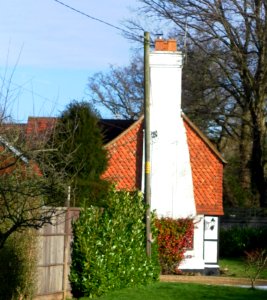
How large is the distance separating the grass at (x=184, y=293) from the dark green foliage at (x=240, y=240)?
18.3 metres

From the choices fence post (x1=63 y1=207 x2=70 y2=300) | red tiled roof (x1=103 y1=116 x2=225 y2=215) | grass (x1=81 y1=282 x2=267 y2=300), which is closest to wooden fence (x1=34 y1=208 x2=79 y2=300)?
fence post (x1=63 y1=207 x2=70 y2=300)

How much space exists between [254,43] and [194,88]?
4.46 meters

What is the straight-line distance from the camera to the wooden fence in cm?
1888

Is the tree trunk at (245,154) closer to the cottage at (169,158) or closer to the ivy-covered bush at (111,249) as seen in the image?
the cottage at (169,158)

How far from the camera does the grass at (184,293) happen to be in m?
20.2

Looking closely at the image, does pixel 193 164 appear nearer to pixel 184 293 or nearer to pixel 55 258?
pixel 184 293

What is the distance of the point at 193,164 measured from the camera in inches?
1339

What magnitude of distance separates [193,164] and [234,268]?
16.2ft

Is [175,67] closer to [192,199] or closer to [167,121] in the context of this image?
[167,121]

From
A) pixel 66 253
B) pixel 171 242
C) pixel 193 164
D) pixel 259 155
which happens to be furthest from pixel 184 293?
pixel 259 155

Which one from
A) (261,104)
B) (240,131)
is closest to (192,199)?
(261,104)

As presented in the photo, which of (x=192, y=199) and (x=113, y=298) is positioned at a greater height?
(x=192, y=199)

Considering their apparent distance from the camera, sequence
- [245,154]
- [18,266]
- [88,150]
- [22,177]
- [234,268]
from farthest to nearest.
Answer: [245,154] < [234,268] < [88,150] < [18,266] < [22,177]

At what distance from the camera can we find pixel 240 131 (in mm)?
47000
